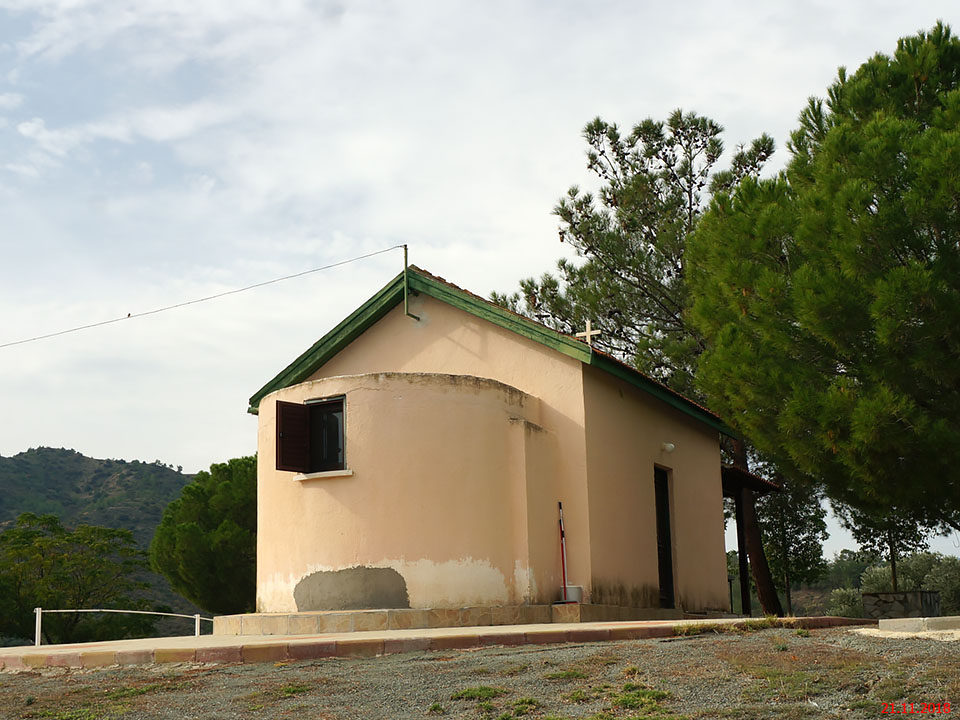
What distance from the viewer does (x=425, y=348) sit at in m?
17.5

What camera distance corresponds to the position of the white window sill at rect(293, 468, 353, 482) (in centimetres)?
1444

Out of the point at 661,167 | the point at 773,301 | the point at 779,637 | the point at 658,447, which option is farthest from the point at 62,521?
the point at 779,637

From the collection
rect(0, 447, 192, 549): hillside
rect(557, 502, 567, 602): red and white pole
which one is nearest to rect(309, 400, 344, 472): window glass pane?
rect(557, 502, 567, 602): red and white pole

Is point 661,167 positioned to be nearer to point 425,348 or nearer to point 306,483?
point 425,348

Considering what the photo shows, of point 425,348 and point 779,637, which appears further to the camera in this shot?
point 425,348

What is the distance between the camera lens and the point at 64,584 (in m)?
32.3

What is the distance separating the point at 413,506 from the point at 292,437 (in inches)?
78.6

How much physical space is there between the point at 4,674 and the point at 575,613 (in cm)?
733

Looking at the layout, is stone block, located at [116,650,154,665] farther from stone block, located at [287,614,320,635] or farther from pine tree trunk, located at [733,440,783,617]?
pine tree trunk, located at [733,440,783,617]

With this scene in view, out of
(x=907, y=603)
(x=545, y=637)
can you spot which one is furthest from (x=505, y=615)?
(x=907, y=603)

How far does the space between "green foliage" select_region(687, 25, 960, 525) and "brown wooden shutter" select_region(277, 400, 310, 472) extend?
5.96 metres

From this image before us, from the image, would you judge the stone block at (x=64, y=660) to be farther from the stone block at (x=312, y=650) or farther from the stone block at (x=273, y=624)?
the stone block at (x=273, y=624)

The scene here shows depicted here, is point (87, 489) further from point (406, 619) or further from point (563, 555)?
point (406, 619)

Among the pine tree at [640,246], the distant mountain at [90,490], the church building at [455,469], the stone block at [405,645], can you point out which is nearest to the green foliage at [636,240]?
the pine tree at [640,246]
